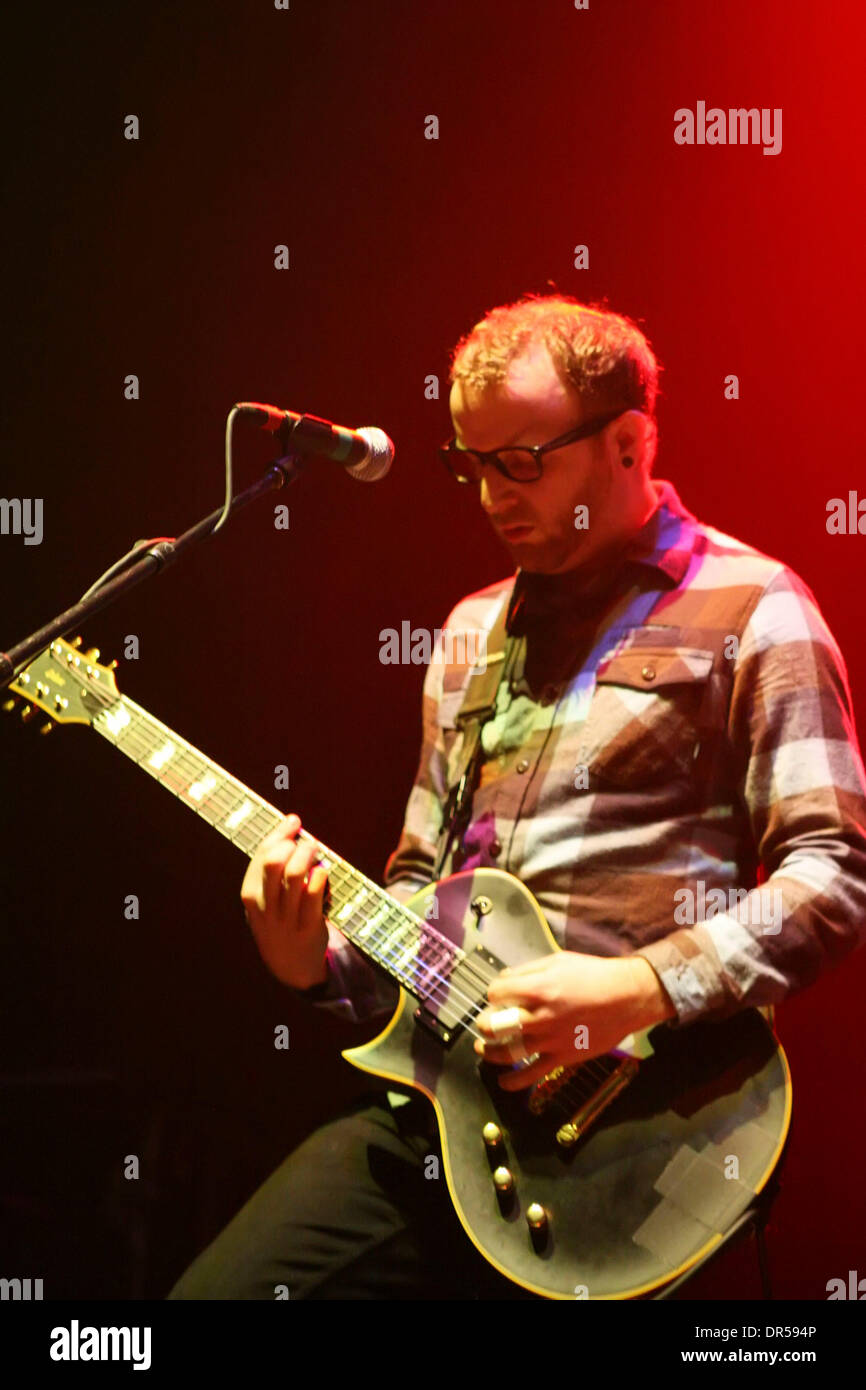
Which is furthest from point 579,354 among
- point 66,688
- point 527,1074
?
point 527,1074

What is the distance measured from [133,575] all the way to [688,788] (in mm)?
1016

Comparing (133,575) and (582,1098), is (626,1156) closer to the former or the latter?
(582,1098)

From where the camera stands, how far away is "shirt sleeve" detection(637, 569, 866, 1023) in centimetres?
193

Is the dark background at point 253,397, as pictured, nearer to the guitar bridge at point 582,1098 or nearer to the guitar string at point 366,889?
the guitar string at point 366,889

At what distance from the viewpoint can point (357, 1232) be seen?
6.69 ft

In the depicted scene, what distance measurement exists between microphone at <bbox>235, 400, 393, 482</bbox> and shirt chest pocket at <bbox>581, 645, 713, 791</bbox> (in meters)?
0.60

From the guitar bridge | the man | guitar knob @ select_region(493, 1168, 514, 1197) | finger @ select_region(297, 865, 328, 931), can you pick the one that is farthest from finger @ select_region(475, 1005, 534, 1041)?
finger @ select_region(297, 865, 328, 931)

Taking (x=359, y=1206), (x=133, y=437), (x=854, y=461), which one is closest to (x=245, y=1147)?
(x=359, y=1206)

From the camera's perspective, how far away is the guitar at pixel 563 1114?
1867 millimetres

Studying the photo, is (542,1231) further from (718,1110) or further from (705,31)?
(705,31)

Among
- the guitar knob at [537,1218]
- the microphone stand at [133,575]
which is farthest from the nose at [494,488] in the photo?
the guitar knob at [537,1218]

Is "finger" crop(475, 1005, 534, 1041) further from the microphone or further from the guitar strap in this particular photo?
the microphone

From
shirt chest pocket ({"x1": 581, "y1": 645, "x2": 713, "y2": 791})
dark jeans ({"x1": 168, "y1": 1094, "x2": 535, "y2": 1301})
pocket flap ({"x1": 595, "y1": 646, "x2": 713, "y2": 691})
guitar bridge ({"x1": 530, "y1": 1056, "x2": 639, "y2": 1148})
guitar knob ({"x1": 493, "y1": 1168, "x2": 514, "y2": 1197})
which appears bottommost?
dark jeans ({"x1": 168, "y1": 1094, "x2": 535, "y2": 1301})
